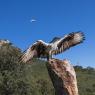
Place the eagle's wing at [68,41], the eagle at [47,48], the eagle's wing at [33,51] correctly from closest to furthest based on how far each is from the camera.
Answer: the eagle's wing at [33,51] < the eagle at [47,48] < the eagle's wing at [68,41]

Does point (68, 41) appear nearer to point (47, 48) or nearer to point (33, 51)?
point (47, 48)

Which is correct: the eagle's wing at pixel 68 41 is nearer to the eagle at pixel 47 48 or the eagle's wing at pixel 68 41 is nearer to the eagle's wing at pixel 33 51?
the eagle at pixel 47 48

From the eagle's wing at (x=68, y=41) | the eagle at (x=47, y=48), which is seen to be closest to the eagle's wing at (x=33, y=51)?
the eagle at (x=47, y=48)

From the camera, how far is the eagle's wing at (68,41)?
1591 centimetres

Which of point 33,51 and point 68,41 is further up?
point 68,41

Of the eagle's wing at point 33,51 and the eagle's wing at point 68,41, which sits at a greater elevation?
the eagle's wing at point 68,41

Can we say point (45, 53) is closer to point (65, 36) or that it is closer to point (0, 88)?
point (65, 36)

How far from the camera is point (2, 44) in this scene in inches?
2468

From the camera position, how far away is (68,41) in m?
16.3

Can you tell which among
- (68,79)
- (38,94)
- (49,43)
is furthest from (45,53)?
(38,94)

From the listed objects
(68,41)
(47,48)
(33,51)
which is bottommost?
(33,51)

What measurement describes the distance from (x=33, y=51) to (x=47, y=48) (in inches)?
17.4

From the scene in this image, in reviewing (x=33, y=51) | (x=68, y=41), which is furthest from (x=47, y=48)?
(x=68, y=41)

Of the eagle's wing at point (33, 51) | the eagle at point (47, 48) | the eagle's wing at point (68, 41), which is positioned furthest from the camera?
the eagle's wing at point (68, 41)
